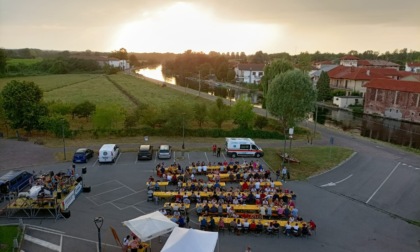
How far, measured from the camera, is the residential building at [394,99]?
57344 millimetres

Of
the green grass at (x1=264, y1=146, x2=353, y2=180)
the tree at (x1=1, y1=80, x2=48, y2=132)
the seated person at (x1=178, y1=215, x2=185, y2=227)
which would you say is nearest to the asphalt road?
the green grass at (x1=264, y1=146, x2=353, y2=180)

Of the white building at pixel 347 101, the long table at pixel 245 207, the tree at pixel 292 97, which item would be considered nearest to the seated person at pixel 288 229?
the long table at pixel 245 207

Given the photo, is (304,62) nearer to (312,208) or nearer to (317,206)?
(317,206)

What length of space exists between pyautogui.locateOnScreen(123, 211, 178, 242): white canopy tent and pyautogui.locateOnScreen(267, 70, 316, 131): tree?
2358 cm

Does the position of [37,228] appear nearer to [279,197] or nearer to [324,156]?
[279,197]

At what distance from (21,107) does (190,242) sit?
30656 mm

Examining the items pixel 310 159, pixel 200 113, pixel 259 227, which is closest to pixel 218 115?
pixel 200 113

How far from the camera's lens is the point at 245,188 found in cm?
2319

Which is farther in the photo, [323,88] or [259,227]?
[323,88]

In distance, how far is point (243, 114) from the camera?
4081 cm

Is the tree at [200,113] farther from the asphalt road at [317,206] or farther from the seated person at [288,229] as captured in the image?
the seated person at [288,229]

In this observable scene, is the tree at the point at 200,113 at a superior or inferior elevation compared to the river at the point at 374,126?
superior

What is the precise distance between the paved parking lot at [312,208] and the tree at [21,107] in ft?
36.5

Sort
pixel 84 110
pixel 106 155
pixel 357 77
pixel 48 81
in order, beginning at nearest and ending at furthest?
pixel 106 155
pixel 84 110
pixel 357 77
pixel 48 81
